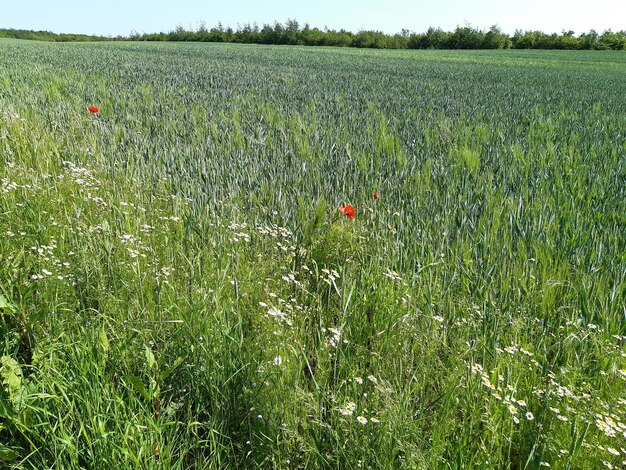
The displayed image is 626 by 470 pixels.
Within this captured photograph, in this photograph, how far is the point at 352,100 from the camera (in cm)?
955

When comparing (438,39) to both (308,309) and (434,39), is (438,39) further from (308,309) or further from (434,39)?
(308,309)

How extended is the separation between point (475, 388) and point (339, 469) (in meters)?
0.62

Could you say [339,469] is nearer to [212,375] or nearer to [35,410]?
[212,375]

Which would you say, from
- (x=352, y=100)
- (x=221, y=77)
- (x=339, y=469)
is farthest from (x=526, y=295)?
(x=221, y=77)

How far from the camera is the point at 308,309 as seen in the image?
2.59m

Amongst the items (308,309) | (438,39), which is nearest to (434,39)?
(438,39)

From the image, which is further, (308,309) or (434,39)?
(434,39)

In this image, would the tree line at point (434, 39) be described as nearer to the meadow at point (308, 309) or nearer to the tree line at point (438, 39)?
the tree line at point (438, 39)

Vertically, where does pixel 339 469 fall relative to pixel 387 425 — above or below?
below

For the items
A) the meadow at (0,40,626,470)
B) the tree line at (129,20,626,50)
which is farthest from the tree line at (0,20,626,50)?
the meadow at (0,40,626,470)

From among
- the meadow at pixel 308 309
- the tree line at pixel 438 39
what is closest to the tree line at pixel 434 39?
the tree line at pixel 438 39

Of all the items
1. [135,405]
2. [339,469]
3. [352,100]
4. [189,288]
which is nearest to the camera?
[339,469]

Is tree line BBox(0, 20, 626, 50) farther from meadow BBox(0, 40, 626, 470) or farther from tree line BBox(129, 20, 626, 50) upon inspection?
meadow BBox(0, 40, 626, 470)

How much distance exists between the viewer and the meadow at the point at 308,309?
1681 mm
